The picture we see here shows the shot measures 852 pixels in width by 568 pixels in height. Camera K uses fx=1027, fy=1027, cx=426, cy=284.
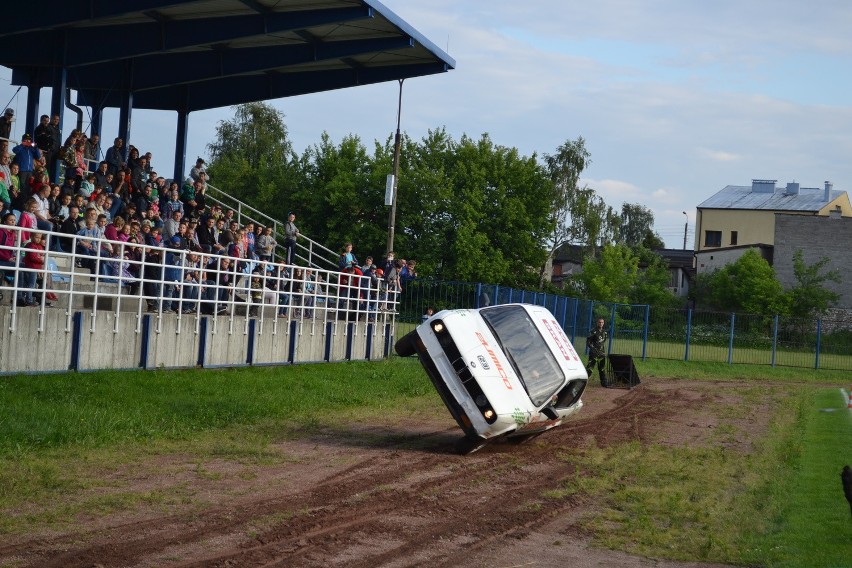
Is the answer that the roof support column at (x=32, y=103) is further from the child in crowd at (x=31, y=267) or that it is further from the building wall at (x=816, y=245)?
the building wall at (x=816, y=245)

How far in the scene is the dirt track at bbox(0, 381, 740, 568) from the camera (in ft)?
27.5


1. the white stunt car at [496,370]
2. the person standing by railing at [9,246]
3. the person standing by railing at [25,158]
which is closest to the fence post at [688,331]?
the white stunt car at [496,370]

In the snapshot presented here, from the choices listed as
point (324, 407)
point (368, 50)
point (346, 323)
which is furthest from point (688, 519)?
point (368, 50)

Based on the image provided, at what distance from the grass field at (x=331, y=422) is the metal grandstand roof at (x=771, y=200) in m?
71.9

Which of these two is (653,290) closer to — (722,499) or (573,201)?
(573,201)

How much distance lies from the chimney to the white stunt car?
280ft

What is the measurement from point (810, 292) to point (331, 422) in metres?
54.2

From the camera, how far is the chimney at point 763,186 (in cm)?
9600

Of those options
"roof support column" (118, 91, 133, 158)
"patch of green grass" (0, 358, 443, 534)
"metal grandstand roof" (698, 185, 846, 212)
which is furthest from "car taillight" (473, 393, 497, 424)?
"metal grandstand roof" (698, 185, 846, 212)

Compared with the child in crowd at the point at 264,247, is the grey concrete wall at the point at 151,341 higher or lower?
lower

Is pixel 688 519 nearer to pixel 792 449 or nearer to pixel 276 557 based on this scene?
pixel 276 557

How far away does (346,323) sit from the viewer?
28.1m

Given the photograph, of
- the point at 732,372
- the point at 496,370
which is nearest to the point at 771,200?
the point at 732,372

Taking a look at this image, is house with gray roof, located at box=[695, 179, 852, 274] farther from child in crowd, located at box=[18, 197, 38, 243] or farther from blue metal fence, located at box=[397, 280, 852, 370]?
child in crowd, located at box=[18, 197, 38, 243]
